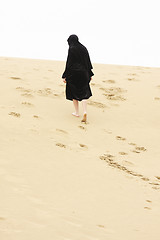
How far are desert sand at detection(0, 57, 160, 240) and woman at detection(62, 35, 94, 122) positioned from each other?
451 mm

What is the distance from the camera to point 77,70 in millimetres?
6375

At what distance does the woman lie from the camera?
6.35 m

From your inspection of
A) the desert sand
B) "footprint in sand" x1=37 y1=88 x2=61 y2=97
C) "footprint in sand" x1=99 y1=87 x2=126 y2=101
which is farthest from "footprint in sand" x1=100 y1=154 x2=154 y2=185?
"footprint in sand" x1=99 y1=87 x2=126 y2=101

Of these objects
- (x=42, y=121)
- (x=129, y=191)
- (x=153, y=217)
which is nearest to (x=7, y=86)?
(x=42, y=121)

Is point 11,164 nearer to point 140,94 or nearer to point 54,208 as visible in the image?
point 54,208

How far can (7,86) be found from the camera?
309 inches

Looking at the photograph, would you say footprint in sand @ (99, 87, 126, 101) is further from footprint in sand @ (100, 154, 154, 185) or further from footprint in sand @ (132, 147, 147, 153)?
footprint in sand @ (100, 154, 154, 185)

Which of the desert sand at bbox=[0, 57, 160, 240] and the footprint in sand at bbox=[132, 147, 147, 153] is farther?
the footprint in sand at bbox=[132, 147, 147, 153]

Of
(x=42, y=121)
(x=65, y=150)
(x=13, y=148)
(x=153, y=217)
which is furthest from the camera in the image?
(x=42, y=121)

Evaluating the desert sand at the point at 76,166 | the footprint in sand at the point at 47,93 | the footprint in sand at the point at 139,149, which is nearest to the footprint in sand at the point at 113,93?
the desert sand at the point at 76,166

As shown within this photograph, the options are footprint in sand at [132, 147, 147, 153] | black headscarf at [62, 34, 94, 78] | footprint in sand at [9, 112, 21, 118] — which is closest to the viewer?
footprint in sand at [132, 147, 147, 153]

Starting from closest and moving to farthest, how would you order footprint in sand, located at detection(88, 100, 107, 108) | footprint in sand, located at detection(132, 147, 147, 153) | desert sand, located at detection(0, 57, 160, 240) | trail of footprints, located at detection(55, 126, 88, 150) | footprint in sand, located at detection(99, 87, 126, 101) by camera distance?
desert sand, located at detection(0, 57, 160, 240) < trail of footprints, located at detection(55, 126, 88, 150) < footprint in sand, located at detection(132, 147, 147, 153) < footprint in sand, located at detection(88, 100, 107, 108) < footprint in sand, located at detection(99, 87, 126, 101)

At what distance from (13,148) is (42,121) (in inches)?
69.3

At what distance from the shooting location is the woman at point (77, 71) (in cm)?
635
